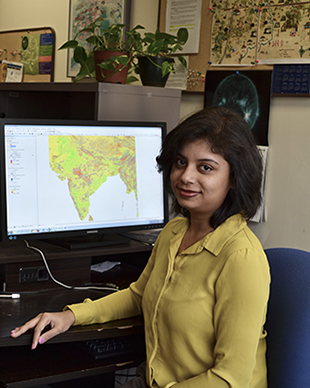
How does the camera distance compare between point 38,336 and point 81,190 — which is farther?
point 81,190

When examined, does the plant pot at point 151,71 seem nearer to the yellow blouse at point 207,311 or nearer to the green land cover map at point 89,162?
the green land cover map at point 89,162

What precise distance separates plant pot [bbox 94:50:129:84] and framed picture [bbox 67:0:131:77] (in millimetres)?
1061

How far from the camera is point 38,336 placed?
3.57 ft

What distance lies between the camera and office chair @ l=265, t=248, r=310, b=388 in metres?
1.04

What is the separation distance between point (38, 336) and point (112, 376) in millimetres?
715

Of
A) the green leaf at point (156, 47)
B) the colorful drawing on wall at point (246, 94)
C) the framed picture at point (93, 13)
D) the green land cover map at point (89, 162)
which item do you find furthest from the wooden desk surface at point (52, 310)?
the framed picture at point (93, 13)

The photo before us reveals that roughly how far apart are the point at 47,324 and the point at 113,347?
0.22m

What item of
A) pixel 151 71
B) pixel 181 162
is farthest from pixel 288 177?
pixel 181 162

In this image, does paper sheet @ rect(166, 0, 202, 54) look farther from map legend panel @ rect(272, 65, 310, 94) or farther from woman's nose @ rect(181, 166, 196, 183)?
woman's nose @ rect(181, 166, 196, 183)

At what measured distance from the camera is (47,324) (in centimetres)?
113

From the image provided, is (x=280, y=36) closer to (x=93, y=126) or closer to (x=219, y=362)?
(x=93, y=126)

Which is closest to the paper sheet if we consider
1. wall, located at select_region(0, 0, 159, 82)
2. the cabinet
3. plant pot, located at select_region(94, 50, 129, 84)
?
wall, located at select_region(0, 0, 159, 82)

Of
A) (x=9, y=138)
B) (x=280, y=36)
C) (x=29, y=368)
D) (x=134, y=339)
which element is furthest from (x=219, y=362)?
(x=280, y=36)

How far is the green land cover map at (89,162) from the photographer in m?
1.45
